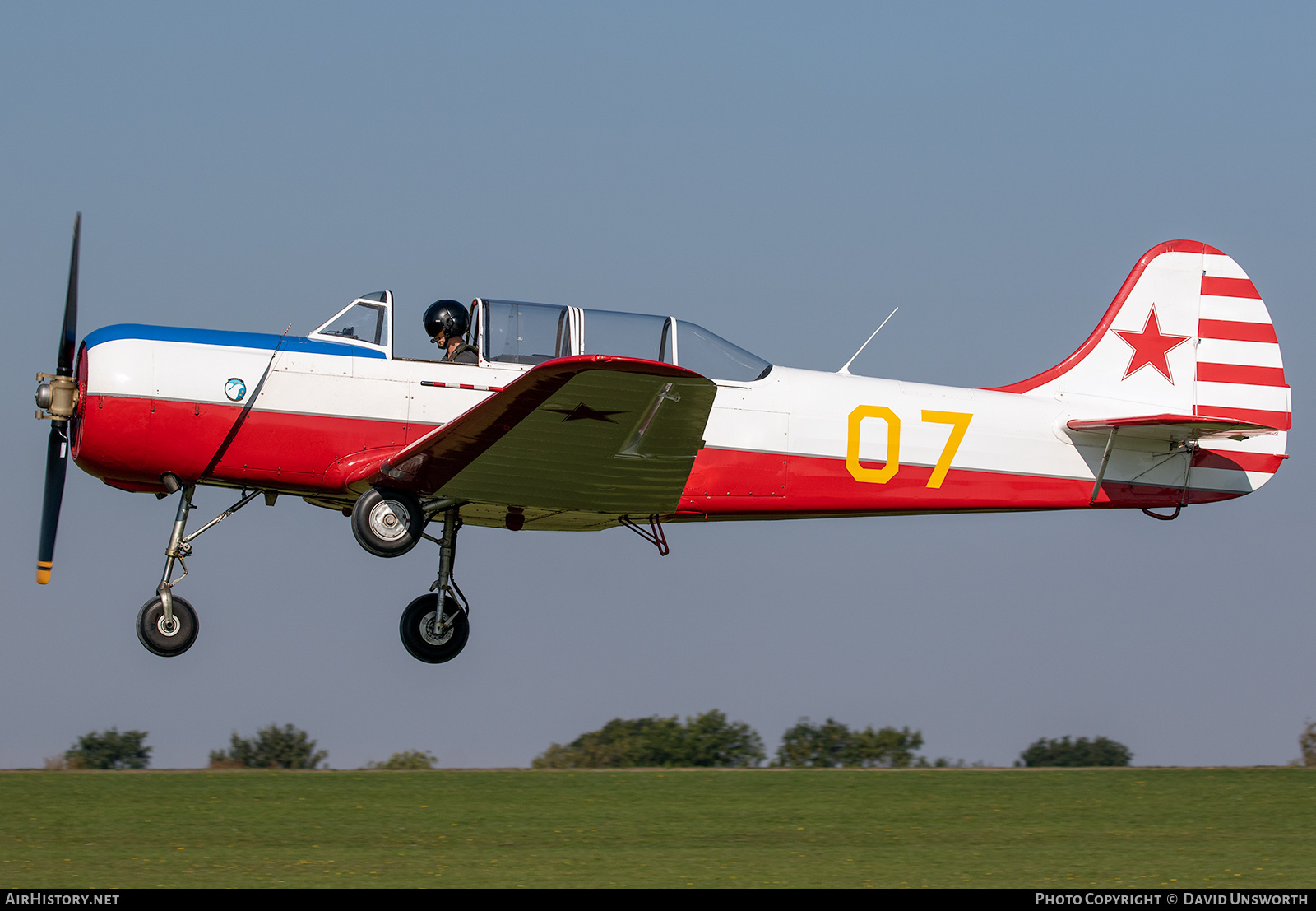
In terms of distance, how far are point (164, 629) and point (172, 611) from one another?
0.12 m

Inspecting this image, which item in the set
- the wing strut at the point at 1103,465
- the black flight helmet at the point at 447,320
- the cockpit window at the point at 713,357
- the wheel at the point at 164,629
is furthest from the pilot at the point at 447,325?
the wing strut at the point at 1103,465

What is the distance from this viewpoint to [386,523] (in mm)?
8773

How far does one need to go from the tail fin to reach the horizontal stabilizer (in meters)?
3.61

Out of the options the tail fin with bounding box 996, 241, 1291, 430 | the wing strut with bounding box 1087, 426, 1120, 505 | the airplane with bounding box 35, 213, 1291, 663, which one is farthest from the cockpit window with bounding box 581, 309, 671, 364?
the wing strut with bounding box 1087, 426, 1120, 505

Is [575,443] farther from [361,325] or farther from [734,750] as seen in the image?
[734,750]

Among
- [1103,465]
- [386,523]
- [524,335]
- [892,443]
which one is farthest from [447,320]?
[1103,465]

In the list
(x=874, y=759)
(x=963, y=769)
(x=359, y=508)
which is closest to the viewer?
(x=359, y=508)

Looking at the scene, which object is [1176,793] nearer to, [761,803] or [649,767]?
[761,803]

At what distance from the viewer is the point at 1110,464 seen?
10812mm

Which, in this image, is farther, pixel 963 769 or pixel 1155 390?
pixel 963 769

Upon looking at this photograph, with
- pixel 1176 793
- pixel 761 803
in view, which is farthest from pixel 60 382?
pixel 1176 793

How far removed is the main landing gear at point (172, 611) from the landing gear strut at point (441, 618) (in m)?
1.51

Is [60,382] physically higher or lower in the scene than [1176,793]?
higher
